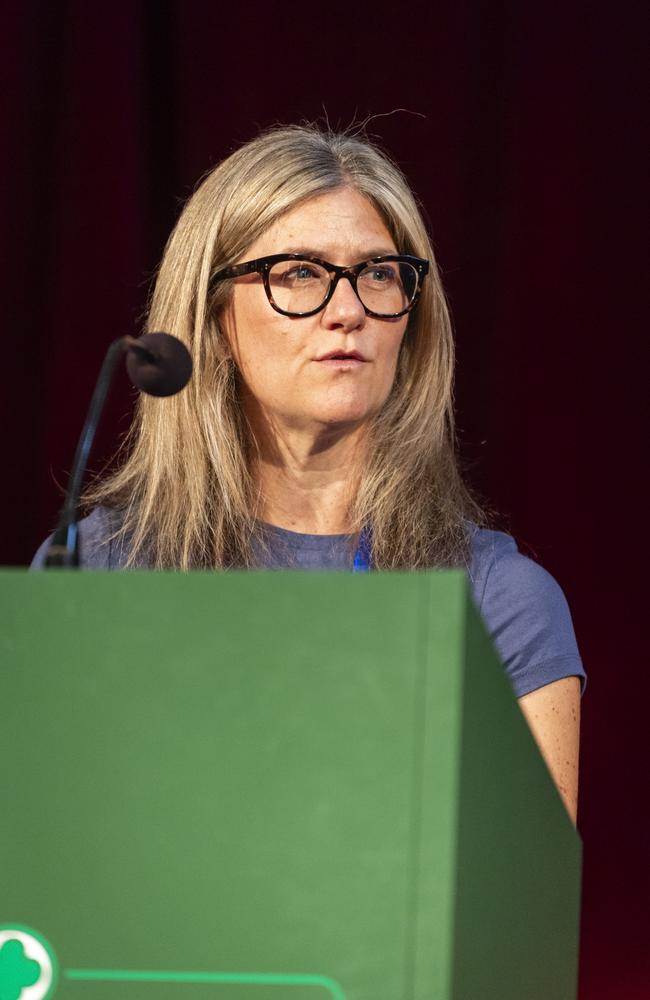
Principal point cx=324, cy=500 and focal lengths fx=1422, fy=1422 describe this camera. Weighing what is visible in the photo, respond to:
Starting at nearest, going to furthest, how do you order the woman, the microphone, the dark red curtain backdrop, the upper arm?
the microphone, the upper arm, the woman, the dark red curtain backdrop

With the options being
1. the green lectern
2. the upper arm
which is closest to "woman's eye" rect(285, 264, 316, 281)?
the upper arm

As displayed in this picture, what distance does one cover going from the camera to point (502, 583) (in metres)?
1.63

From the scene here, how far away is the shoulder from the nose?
0.36m

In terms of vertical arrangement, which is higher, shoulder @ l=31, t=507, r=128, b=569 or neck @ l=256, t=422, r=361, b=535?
neck @ l=256, t=422, r=361, b=535

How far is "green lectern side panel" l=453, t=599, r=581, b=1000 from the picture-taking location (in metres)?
0.69

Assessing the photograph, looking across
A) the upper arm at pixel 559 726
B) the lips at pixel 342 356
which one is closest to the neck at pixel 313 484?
the lips at pixel 342 356

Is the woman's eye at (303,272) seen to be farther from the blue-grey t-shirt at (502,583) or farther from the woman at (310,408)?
the blue-grey t-shirt at (502,583)

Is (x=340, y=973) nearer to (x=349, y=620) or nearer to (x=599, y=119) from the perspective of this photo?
(x=349, y=620)

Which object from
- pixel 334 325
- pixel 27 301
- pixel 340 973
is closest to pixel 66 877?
pixel 340 973

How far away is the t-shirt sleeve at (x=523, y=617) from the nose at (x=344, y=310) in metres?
0.31

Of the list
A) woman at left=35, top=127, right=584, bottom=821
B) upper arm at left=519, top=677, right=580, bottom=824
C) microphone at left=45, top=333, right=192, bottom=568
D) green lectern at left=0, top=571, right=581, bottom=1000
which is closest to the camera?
green lectern at left=0, top=571, right=581, bottom=1000

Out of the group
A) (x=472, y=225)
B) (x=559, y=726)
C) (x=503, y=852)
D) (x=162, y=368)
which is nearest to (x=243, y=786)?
(x=503, y=852)

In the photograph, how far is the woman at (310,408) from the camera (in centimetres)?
159

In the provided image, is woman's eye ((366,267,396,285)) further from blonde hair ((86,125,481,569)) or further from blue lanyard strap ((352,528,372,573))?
blue lanyard strap ((352,528,372,573))
